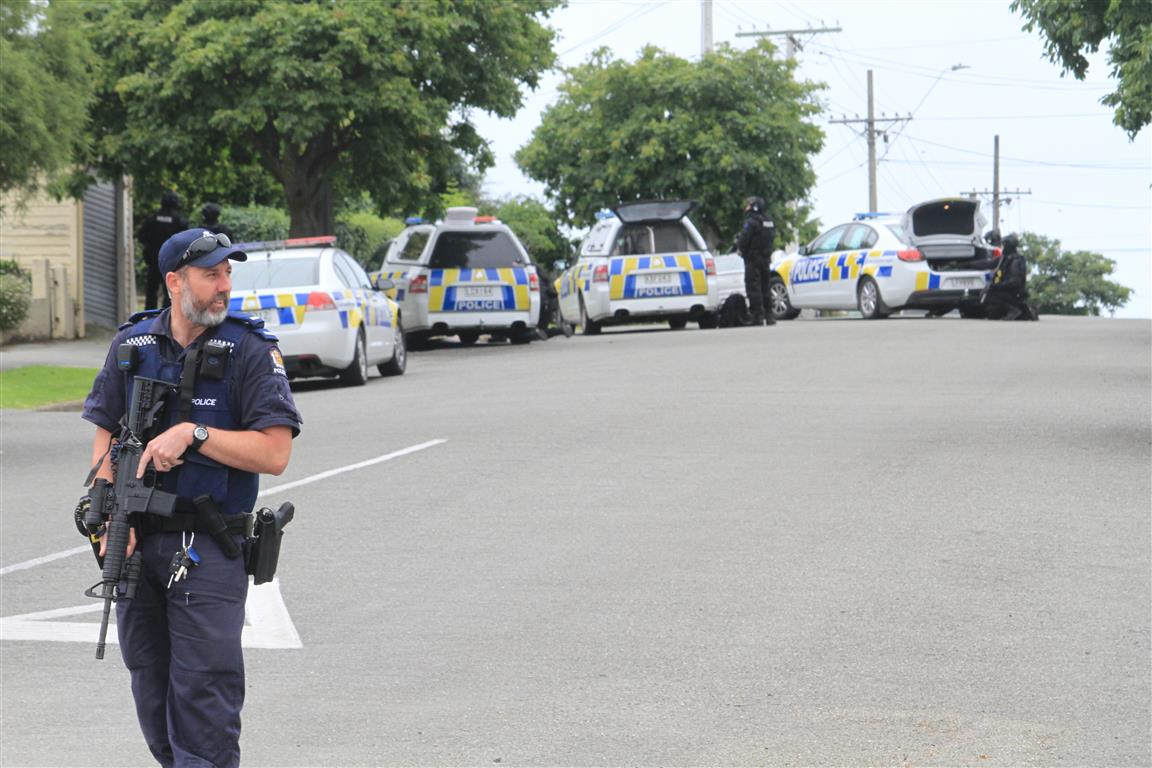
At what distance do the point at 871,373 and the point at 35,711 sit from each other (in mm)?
13238

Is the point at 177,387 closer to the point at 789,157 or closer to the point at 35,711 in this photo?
the point at 35,711

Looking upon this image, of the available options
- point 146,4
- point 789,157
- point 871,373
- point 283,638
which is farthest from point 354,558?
point 789,157

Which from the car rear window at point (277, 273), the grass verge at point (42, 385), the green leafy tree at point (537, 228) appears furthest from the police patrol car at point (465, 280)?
the green leafy tree at point (537, 228)

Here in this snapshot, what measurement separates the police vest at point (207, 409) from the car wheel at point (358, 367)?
48.2 feet

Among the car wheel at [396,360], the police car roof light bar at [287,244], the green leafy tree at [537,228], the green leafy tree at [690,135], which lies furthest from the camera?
the green leafy tree at [537,228]

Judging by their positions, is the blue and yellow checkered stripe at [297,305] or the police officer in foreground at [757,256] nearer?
the blue and yellow checkered stripe at [297,305]

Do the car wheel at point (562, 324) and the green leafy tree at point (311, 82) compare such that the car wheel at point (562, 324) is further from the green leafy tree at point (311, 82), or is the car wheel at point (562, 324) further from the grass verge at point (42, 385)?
the grass verge at point (42, 385)

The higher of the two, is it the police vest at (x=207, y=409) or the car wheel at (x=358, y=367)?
the police vest at (x=207, y=409)

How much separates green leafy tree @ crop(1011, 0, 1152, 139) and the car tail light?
798 cm

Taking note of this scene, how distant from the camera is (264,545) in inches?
204

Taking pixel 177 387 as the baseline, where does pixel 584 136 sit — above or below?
above

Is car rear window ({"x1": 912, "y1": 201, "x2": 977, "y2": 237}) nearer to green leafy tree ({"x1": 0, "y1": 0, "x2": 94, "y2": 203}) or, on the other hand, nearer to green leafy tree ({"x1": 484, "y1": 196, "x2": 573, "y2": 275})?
green leafy tree ({"x1": 0, "y1": 0, "x2": 94, "y2": 203})

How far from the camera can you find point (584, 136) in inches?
1962

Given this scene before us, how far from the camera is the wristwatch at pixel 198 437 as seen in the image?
16.4ft
